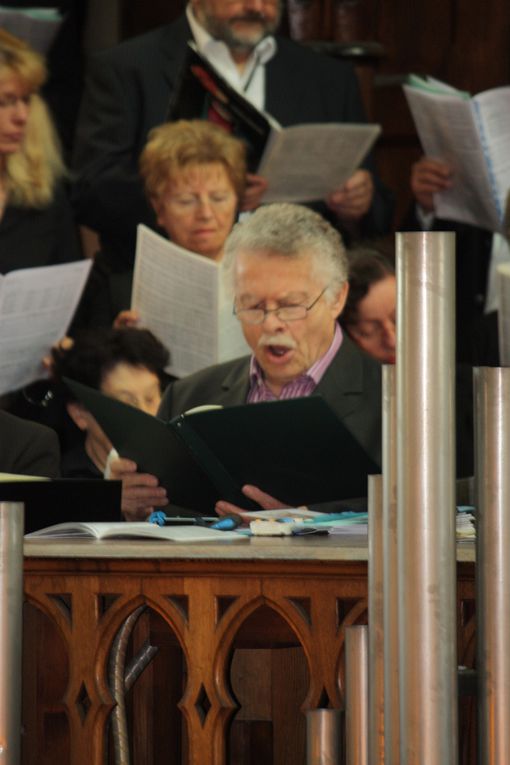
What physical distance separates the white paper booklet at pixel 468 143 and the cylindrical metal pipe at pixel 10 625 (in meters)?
3.45

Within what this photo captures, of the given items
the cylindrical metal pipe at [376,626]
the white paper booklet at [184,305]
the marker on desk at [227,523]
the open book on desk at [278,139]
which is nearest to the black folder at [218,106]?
the open book on desk at [278,139]

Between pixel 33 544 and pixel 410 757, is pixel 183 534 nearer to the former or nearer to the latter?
pixel 33 544

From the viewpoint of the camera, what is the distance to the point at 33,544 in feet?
10.8

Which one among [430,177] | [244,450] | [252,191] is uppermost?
[430,177]

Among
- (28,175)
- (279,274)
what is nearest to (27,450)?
(279,274)

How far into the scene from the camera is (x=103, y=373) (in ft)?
18.4

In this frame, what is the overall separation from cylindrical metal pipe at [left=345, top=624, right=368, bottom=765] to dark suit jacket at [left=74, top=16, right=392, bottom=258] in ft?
10.8

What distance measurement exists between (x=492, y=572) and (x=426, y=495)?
174mm

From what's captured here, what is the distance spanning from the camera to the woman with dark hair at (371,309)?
18.1ft

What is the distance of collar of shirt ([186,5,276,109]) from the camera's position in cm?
619

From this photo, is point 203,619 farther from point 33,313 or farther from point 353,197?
point 353,197

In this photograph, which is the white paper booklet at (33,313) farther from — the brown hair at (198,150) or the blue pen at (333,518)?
the blue pen at (333,518)

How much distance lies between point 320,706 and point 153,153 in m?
3.02

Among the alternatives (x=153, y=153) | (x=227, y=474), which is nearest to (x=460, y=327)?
(x=153, y=153)
